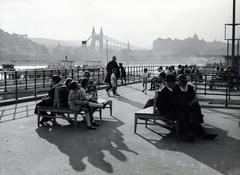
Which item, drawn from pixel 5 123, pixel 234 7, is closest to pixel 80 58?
pixel 234 7

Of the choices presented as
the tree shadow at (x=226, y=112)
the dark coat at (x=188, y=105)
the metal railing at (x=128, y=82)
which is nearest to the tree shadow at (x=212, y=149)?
the dark coat at (x=188, y=105)

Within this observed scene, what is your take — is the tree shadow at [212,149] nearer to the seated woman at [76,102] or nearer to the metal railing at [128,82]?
the seated woman at [76,102]

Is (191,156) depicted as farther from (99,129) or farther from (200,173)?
(99,129)

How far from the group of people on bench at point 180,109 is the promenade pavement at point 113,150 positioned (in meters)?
0.28

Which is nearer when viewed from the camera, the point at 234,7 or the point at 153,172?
the point at 153,172

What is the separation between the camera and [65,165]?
16.7 ft

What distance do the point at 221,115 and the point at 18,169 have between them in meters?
6.17

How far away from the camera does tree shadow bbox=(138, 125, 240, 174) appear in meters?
5.10

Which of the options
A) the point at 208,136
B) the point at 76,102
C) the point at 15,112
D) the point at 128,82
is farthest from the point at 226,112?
the point at 128,82

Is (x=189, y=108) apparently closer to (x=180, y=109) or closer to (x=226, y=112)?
(x=180, y=109)

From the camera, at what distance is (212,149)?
6027mm

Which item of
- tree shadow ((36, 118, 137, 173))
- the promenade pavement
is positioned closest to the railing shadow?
the promenade pavement

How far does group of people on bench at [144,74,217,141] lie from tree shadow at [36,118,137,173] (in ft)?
3.38

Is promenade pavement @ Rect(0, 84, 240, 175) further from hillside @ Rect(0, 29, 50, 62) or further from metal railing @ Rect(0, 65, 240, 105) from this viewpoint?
hillside @ Rect(0, 29, 50, 62)
